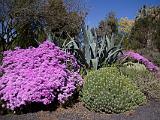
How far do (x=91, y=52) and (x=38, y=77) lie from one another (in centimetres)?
279

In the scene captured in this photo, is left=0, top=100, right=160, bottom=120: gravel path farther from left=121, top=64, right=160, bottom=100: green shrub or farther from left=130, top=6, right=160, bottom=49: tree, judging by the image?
left=130, top=6, right=160, bottom=49: tree

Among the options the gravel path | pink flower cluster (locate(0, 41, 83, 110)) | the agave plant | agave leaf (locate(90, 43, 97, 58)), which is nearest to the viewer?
the gravel path

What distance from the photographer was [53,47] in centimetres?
940

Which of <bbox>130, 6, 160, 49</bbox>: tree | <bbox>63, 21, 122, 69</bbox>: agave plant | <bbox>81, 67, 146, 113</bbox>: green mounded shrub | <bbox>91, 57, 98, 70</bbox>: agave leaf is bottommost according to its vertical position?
<bbox>81, 67, 146, 113</bbox>: green mounded shrub

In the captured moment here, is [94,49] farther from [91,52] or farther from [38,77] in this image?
[38,77]

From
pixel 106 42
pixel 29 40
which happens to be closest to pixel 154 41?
pixel 29 40

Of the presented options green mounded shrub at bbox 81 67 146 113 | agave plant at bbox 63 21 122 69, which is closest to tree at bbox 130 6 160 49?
agave plant at bbox 63 21 122 69

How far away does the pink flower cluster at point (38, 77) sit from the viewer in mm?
8023

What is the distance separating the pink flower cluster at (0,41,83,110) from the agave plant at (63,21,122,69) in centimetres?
101

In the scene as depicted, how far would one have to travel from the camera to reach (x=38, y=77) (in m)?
8.23

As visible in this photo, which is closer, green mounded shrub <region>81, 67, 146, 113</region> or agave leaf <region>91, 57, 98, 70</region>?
green mounded shrub <region>81, 67, 146, 113</region>

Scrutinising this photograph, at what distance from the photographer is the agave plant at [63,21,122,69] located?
34.6 feet

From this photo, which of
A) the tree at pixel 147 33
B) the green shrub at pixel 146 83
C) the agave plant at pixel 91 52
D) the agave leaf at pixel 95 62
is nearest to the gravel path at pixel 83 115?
the green shrub at pixel 146 83

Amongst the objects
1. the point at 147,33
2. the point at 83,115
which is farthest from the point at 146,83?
the point at 147,33
